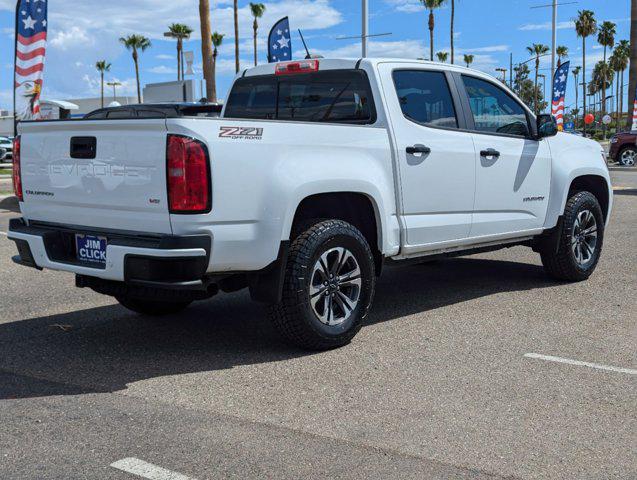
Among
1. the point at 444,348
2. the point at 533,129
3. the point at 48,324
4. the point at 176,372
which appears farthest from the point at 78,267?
the point at 533,129

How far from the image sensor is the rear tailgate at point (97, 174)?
4711mm

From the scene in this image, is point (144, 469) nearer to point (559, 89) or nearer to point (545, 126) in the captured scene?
point (545, 126)

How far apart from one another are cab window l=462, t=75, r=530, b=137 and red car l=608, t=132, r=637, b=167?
2302cm

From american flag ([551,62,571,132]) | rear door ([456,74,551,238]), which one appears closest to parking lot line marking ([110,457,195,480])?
rear door ([456,74,551,238])

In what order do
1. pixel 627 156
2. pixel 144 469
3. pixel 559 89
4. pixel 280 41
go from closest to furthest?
pixel 144 469, pixel 280 41, pixel 627 156, pixel 559 89

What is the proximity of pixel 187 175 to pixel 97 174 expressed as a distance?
2.42 feet

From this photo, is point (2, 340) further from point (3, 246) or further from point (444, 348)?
point (3, 246)

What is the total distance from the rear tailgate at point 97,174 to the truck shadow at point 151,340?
90cm

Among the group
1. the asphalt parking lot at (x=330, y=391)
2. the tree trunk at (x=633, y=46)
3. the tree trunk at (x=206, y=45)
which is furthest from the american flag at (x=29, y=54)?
the tree trunk at (x=633, y=46)

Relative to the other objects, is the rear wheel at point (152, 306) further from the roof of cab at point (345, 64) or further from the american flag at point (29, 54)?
the american flag at point (29, 54)

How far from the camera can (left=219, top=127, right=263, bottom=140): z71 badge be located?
4695 mm

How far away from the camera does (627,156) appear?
28906 mm

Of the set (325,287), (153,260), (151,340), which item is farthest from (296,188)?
(151,340)

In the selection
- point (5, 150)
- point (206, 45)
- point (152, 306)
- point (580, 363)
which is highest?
point (206, 45)
